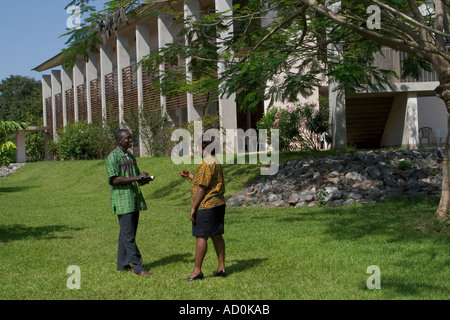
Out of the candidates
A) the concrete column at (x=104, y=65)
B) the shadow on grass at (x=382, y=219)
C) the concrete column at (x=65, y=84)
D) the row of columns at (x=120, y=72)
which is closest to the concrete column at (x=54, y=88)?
the row of columns at (x=120, y=72)

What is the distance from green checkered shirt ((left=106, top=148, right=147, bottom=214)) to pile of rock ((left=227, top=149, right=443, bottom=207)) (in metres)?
7.62

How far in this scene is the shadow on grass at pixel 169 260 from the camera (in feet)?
26.6

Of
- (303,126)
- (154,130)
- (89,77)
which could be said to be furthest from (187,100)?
(89,77)

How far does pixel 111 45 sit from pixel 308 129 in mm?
20055

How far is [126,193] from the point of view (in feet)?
24.2

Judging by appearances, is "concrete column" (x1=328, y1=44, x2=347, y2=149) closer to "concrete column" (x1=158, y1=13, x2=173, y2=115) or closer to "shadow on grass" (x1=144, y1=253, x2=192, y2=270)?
"concrete column" (x1=158, y1=13, x2=173, y2=115)

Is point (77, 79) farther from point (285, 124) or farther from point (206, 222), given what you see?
point (206, 222)

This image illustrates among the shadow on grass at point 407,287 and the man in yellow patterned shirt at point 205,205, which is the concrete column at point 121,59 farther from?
the shadow on grass at point 407,287

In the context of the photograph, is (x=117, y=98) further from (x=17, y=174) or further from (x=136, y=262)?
(x=136, y=262)

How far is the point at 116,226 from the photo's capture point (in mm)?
12586

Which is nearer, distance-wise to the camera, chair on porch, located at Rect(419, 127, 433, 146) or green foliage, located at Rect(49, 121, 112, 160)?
chair on porch, located at Rect(419, 127, 433, 146)

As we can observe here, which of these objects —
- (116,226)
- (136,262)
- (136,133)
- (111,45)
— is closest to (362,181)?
(116,226)

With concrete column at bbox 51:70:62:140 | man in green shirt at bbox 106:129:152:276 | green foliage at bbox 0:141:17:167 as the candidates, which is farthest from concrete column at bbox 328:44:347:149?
concrete column at bbox 51:70:62:140

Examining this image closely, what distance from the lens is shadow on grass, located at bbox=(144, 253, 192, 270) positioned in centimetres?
810
